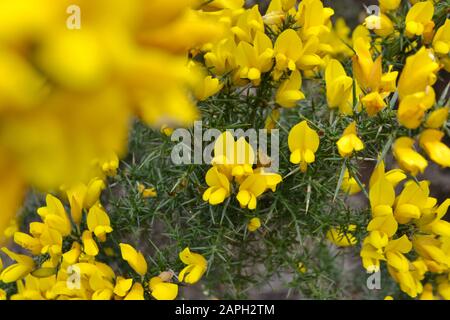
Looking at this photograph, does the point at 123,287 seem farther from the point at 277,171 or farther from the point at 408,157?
the point at 408,157

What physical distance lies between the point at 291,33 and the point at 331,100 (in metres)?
0.10

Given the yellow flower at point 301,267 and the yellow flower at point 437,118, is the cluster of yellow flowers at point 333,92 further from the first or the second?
the yellow flower at point 301,267

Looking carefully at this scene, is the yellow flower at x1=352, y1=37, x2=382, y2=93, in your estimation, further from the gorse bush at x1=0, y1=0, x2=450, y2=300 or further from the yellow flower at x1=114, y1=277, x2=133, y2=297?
the yellow flower at x1=114, y1=277, x2=133, y2=297

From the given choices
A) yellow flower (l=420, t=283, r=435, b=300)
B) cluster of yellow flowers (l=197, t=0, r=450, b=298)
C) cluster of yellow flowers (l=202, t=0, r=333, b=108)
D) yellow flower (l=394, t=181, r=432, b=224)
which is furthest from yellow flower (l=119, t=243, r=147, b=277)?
yellow flower (l=420, t=283, r=435, b=300)

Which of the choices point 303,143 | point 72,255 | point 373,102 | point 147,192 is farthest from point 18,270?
point 373,102

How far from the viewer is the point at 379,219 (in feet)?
2.18

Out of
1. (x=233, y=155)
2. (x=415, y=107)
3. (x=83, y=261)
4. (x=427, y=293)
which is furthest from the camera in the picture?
(x=427, y=293)

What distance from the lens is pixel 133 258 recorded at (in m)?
0.71

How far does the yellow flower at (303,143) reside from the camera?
659mm

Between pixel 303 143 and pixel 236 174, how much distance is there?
0.37 ft

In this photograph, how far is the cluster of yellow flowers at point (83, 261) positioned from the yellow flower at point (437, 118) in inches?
14.1

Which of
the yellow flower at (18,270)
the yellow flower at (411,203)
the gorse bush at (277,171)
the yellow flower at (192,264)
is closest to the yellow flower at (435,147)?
the gorse bush at (277,171)

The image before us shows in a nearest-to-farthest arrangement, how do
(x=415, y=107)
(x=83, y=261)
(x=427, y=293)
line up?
1. (x=415, y=107)
2. (x=83, y=261)
3. (x=427, y=293)
